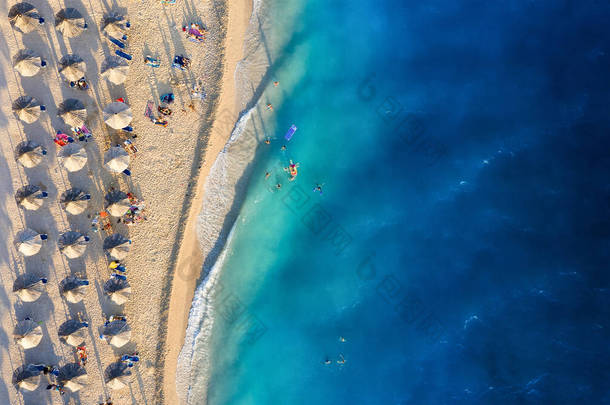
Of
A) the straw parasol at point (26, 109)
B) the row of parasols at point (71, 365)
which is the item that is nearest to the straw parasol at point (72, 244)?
the row of parasols at point (71, 365)

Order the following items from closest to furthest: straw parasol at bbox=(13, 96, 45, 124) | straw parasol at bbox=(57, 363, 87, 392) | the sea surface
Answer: straw parasol at bbox=(57, 363, 87, 392)
straw parasol at bbox=(13, 96, 45, 124)
the sea surface

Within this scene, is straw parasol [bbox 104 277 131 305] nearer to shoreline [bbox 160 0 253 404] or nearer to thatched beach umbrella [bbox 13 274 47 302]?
shoreline [bbox 160 0 253 404]

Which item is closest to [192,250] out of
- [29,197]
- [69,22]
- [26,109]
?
[29,197]

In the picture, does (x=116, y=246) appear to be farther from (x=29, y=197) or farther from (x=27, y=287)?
(x=29, y=197)

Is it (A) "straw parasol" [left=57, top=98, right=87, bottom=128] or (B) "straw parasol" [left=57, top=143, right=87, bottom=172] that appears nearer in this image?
(B) "straw parasol" [left=57, top=143, right=87, bottom=172]

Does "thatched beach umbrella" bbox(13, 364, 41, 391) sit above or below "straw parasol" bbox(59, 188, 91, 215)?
below

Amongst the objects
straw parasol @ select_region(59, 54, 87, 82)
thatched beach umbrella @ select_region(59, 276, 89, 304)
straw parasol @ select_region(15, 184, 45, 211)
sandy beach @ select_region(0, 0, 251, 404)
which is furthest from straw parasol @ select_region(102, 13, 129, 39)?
thatched beach umbrella @ select_region(59, 276, 89, 304)
